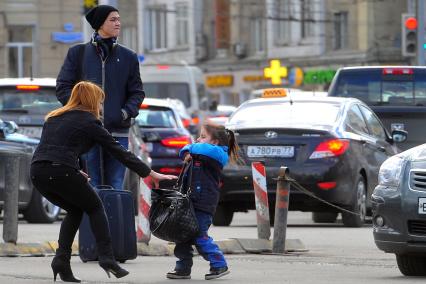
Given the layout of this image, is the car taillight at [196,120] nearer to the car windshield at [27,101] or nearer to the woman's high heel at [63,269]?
the car windshield at [27,101]

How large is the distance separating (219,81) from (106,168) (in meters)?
63.5

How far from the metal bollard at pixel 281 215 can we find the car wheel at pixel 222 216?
14.7ft

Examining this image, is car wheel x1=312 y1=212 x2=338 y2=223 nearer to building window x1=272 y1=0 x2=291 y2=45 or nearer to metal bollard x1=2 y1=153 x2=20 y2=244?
metal bollard x1=2 y1=153 x2=20 y2=244

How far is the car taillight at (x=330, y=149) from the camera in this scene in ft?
57.7

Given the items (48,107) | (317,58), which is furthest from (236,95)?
(48,107)

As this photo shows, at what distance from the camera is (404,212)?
11.6 metres

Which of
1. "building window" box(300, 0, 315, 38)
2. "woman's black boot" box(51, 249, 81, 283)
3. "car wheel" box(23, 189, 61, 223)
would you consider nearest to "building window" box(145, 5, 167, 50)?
"building window" box(300, 0, 315, 38)

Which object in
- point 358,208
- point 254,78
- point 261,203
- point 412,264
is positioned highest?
point 261,203

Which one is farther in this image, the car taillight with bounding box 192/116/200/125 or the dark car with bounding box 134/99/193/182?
the car taillight with bounding box 192/116/200/125

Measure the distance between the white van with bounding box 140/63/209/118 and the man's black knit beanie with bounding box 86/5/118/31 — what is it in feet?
109

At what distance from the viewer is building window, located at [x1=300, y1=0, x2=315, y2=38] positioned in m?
66.0

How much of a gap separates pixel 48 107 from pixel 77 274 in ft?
31.0

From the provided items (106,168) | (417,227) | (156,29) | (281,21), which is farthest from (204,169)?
(156,29)

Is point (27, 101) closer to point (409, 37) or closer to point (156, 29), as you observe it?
point (409, 37)
